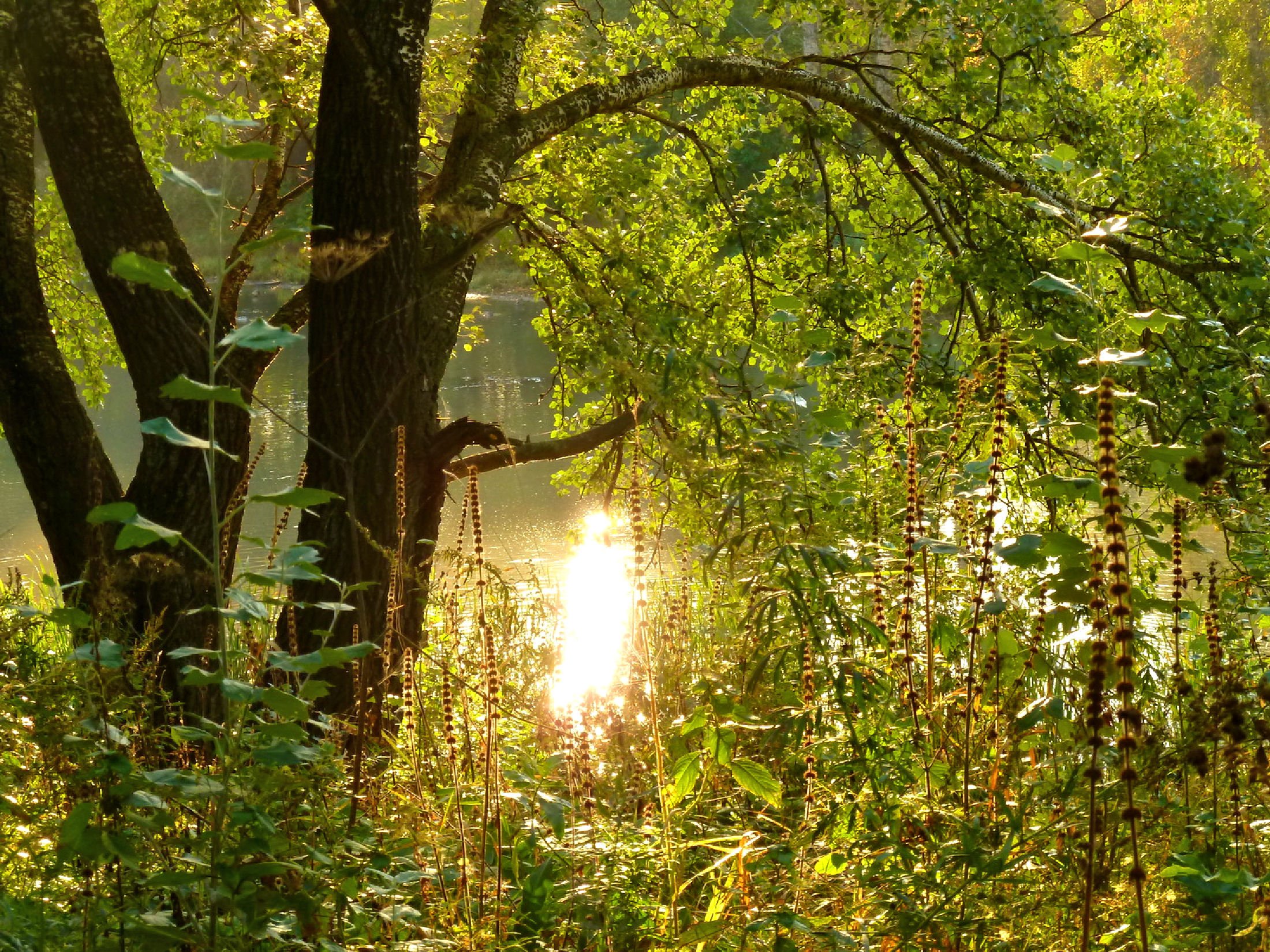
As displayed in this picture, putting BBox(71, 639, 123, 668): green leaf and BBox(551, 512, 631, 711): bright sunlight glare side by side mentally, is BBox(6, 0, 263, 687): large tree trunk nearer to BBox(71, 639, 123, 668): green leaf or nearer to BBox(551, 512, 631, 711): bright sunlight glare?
BBox(551, 512, 631, 711): bright sunlight glare

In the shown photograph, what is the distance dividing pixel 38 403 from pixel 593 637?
2.93 m

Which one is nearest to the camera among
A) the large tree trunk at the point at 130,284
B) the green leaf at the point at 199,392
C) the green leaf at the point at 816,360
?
the green leaf at the point at 199,392

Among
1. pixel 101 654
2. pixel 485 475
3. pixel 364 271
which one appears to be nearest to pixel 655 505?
pixel 364 271

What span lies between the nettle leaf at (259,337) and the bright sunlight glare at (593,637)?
3.19ft

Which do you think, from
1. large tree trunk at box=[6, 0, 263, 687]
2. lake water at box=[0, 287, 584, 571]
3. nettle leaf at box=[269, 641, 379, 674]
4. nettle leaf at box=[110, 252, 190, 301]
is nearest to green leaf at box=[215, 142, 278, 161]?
nettle leaf at box=[110, 252, 190, 301]

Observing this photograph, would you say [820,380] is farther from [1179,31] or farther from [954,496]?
[1179,31]

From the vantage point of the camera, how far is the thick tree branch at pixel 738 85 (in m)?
6.87

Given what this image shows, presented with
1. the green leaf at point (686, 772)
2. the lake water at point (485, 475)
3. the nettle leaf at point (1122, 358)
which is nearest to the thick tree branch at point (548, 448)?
the lake water at point (485, 475)

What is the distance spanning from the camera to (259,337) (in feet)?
6.34

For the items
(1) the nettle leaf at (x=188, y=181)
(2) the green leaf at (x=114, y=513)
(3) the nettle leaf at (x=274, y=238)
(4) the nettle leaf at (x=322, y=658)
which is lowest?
(4) the nettle leaf at (x=322, y=658)

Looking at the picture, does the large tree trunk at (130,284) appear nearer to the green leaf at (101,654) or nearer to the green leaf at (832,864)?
the green leaf at (101,654)

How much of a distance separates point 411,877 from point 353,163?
12.9ft

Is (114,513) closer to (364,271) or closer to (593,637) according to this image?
(593,637)

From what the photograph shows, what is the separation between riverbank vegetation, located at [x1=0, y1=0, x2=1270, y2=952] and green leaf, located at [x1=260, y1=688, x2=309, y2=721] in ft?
0.10
